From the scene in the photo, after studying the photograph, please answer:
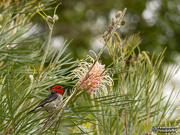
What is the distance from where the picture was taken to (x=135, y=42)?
690mm

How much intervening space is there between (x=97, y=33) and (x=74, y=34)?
0.27 meters

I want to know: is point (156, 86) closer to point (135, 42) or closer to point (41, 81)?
point (135, 42)

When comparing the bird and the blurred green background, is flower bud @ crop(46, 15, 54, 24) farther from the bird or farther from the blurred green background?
the blurred green background

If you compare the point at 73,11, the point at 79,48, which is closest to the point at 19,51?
the point at 79,48

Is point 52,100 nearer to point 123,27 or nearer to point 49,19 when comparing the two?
point 49,19

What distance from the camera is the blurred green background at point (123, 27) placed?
290 cm

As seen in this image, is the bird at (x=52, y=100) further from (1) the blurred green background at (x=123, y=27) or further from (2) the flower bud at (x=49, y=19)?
(1) the blurred green background at (x=123, y=27)

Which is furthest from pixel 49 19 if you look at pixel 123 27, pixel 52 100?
pixel 123 27

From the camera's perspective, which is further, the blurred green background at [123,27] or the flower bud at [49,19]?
the blurred green background at [123,27]

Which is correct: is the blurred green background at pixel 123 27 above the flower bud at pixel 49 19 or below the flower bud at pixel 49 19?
above

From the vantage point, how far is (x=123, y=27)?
2.81 metres

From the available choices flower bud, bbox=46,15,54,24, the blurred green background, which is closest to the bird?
flower bud, bbox=46,15,54,24

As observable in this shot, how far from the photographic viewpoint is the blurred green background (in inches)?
114

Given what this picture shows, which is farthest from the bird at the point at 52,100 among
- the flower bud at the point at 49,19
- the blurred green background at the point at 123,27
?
the blurred green background at the point at 123,27
